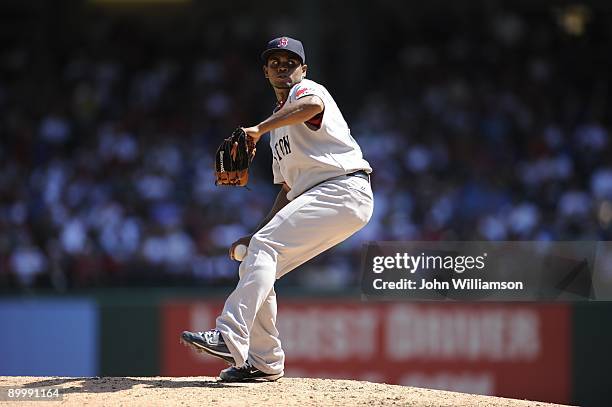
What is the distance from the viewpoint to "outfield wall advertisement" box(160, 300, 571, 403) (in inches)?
397

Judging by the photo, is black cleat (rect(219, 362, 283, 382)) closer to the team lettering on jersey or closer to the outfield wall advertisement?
the team lettering on jersey

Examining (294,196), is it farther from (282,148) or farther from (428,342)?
(428,342)

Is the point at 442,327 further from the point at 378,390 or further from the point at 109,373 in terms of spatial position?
the point at 378,390

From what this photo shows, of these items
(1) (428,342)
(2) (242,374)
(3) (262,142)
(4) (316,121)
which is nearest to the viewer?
(4) (316,121)

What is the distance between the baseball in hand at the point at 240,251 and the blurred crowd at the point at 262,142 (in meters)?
5.23

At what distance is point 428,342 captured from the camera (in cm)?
1016

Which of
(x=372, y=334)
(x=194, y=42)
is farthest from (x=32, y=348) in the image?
(x=194, y=42)

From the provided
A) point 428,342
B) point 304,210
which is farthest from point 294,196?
point 428,342

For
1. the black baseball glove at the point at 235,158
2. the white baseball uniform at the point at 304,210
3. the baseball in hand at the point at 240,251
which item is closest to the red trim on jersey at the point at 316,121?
the white baseball uniform at the point at 304,210

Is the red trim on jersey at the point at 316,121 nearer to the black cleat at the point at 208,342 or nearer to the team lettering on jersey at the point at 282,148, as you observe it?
the team lettering on jersey at the point at 282,148

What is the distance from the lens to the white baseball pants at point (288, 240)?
197 inches

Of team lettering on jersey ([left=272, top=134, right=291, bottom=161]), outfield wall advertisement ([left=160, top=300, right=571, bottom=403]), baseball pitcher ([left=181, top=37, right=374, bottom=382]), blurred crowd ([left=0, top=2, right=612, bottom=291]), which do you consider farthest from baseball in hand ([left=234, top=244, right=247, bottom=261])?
blurred crowd ([left=0, top=2, right=612, bottom=291])

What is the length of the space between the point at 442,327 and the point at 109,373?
10.5ft

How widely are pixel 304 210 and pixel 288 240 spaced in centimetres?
16
